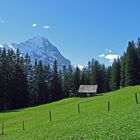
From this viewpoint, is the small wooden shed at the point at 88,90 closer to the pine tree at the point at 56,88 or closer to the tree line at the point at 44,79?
the tree line at the point at 44,79

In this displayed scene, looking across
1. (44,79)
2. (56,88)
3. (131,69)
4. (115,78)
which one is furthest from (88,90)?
(115,78)

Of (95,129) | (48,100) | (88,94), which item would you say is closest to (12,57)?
(48,100)

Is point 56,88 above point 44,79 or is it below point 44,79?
below

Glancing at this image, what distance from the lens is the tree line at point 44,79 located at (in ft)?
472

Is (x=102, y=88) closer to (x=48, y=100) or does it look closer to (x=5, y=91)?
(x=48, y=100)

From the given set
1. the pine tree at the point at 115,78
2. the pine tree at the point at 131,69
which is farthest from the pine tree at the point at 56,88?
the pine tree at the point at 131,69

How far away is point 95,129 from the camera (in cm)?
3453

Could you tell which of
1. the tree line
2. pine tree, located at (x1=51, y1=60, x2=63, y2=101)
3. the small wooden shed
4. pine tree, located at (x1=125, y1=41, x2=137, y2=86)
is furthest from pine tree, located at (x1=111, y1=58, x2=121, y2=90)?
the small wooden shed

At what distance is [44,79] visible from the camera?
164125 mm

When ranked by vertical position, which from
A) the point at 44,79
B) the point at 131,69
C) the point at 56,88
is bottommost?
the point at 56,88

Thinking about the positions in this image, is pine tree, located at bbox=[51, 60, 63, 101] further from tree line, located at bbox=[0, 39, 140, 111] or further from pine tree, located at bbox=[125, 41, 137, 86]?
pine tree, located at bbox=[125, 41, 137, 86]

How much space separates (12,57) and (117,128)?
126 metres

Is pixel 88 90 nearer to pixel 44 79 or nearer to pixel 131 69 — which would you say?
pixel 131 69

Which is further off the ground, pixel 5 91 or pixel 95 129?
pixel 5 91
